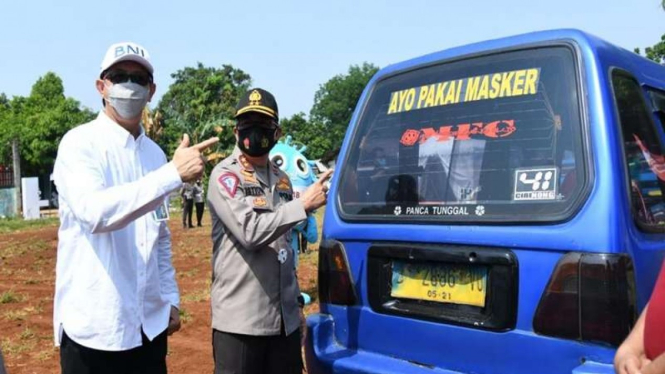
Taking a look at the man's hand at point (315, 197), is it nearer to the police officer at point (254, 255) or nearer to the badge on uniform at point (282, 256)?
the police officer at point (254, 255)

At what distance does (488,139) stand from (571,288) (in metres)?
0.70

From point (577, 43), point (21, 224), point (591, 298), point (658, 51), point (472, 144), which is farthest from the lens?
point (658, 51)

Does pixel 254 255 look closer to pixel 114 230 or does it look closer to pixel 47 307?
pixel 114 230

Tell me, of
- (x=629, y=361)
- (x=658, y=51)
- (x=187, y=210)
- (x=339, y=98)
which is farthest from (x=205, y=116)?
(x=339, y=98)

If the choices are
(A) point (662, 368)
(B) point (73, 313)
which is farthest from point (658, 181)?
(B) point (73, 313)

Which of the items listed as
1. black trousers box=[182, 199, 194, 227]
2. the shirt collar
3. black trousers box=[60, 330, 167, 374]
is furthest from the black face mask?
black trousers box=[182, 199, 194, 227]

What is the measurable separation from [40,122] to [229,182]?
39127mm

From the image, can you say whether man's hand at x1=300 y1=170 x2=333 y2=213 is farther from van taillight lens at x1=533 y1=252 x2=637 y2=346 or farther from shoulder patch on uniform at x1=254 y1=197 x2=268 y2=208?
van taillight lens at x1=533 y1=252 x2=637 y2=346

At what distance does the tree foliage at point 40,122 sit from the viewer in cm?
3741

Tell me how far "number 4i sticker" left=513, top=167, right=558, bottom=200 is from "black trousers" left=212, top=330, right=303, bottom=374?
4.13ft

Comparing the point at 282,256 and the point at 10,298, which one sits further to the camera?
the point at 10,298

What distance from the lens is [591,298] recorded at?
214 cm

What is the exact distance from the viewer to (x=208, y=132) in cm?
3266

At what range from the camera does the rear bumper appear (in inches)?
105
